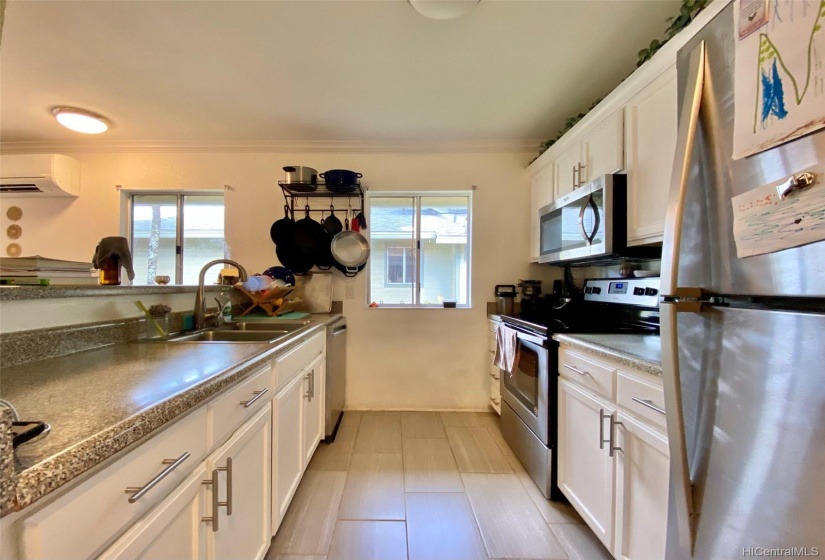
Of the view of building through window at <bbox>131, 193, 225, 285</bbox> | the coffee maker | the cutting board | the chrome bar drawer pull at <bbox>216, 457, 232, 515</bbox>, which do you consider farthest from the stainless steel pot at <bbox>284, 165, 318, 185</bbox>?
the chrome bar drawer pull at <bbox>216, 457, 232, 515</bbox>

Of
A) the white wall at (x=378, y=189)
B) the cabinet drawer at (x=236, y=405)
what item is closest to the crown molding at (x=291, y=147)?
the white wall at (x=378, y=189)

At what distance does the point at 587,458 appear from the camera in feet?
4.54

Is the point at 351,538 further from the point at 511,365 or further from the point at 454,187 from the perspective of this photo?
the point at 454,187

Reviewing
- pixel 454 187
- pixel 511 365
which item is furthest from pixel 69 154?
pixel 511 365

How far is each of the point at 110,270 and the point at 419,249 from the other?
83.3 inches

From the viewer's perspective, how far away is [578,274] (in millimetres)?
2605

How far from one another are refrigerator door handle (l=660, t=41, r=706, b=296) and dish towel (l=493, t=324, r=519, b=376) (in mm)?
1307

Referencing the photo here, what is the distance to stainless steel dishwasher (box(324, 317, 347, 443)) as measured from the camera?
7.30ft

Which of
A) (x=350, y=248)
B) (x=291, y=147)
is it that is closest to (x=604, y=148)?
(x=350, y=248)

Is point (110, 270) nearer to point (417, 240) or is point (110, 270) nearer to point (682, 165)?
point (417, 240)

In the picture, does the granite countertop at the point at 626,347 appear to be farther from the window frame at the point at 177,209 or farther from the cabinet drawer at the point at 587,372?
the window frame at the point at 177,209

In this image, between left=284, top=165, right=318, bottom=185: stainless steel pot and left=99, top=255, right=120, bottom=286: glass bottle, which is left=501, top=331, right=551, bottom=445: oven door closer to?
left=284, top=165, right=318, bottom=185: stainless steel pot

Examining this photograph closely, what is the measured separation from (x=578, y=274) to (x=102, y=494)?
2.85m

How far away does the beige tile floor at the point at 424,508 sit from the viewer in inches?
53.2
